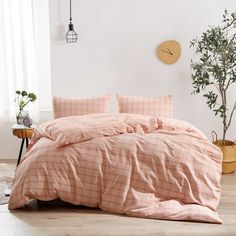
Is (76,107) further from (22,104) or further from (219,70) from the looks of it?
(219,70)

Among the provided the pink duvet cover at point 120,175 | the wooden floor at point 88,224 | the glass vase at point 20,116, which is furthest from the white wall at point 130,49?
the wooden floor at point 88,224

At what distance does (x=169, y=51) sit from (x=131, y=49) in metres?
0.43

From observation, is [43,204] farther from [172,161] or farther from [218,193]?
[218,193]

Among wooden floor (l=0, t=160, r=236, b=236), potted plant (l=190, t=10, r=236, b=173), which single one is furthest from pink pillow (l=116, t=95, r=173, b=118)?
wooden floor (l=0, t=160, r=236, b=236)

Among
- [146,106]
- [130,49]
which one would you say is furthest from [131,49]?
[146,106]

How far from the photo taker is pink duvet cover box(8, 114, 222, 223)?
334 centimetres

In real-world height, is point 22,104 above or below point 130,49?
Answer: below

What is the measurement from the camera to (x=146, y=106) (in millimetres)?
4547

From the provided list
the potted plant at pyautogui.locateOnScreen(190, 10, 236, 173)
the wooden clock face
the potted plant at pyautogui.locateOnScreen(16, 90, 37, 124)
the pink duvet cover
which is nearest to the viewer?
the pink duvet cover

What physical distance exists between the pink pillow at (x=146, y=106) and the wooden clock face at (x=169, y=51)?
568mm

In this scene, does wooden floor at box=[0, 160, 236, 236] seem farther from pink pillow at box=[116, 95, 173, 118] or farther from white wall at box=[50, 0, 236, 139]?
white wall at box=[50, 0, 236, 139]

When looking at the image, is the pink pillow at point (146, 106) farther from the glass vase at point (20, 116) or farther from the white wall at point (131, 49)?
the glass vase at point (20, 116)

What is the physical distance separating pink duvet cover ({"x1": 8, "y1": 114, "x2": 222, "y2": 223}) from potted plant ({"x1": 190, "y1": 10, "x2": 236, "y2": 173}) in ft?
3.54

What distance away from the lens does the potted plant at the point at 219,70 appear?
170 inches
